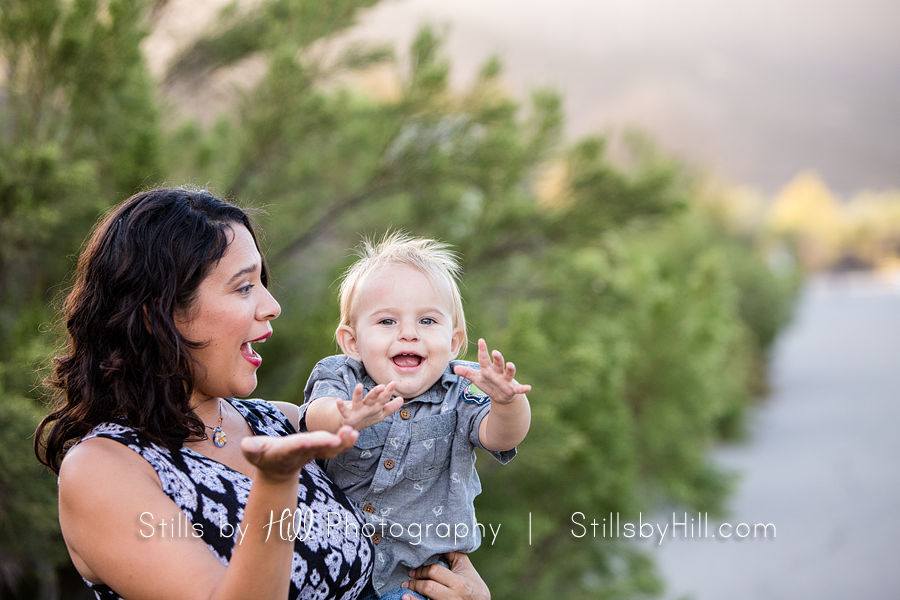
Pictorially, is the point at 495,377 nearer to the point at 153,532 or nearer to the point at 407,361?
the point at 407,361

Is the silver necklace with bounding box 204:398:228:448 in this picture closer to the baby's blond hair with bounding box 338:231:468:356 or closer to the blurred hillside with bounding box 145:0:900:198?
the baby's blond hair with bounding box 338:231:468:356

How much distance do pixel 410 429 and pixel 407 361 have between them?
0.16m

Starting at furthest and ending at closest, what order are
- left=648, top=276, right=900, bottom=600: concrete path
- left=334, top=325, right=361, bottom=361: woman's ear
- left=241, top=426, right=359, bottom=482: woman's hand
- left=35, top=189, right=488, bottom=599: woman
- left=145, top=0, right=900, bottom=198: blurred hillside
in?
left=145, top=0, right=900, bottom=198: blurred hillside → left=648, top=276, right=900, bottom=600: concrete path → left=334, top=325, right=361, bottom=361: woman's ear → left=35, top=189, right=488, bottom=599: woman → left=241, top=426, right=359, bottom=482: woman's hand

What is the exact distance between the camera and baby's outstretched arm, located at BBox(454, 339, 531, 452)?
59.9 inches

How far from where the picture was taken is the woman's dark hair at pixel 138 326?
151 centimetres

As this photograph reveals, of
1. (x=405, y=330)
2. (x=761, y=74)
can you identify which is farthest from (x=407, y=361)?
(x=761, y=74)

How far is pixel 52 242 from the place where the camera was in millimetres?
2877

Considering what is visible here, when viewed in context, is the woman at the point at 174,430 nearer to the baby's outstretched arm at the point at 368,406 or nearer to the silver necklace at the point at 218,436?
the silver necklace at the point at 218,436

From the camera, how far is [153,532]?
1.30m

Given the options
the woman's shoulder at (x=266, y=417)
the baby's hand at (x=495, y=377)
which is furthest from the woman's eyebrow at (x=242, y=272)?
the baby's hand at (x=495, y=377)

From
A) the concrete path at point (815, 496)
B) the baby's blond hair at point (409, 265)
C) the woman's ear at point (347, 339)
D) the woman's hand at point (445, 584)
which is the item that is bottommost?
the woman's hand at point (445, 584)

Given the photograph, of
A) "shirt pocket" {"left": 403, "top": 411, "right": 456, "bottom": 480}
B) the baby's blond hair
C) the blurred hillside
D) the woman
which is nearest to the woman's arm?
the woman

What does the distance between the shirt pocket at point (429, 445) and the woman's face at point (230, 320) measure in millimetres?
402

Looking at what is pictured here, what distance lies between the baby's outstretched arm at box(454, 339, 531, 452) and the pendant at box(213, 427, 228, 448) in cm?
56
